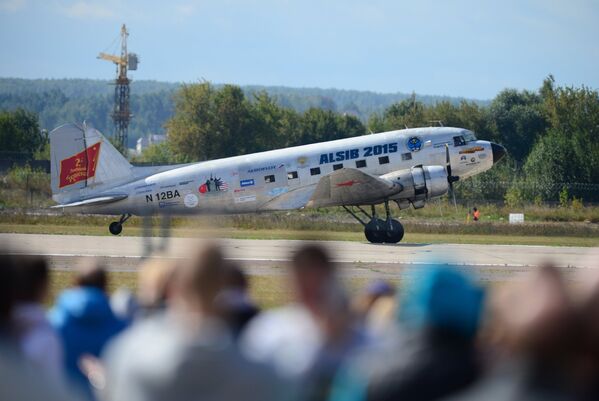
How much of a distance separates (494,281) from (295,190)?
12707 millimetres

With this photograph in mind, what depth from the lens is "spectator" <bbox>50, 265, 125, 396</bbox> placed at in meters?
6.95

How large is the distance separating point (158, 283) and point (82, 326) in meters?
0.63

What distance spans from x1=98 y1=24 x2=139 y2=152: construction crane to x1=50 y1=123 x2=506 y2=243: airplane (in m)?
80.8

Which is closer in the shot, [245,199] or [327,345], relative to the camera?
[327,345]

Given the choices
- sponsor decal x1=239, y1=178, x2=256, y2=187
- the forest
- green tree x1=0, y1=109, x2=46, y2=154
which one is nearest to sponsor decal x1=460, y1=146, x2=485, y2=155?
sponsor decal x1=239, y1=178, x2=256, y2=187

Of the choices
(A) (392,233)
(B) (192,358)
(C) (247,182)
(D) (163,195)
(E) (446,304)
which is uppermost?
(C) (247,182)

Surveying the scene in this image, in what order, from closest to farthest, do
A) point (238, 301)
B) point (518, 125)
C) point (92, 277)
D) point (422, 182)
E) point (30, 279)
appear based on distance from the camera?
1. point (30, 279)
2. point (238, 301)
3. point (92, 277)
4. point (422, 182)
5. point (518, 125)

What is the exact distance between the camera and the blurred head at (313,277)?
564 centimetres

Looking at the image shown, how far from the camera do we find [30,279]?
597 centimetres

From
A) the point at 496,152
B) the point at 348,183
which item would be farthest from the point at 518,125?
the point at 348,183

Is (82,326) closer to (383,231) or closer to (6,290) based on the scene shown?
(6,290)

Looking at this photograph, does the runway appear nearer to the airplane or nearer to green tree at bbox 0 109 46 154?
the airplane

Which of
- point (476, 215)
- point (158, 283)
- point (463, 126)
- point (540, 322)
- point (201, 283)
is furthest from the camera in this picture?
point (463, 126)

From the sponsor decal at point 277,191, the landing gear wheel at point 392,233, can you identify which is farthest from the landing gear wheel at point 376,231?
the sponsor decal at point 277,191
